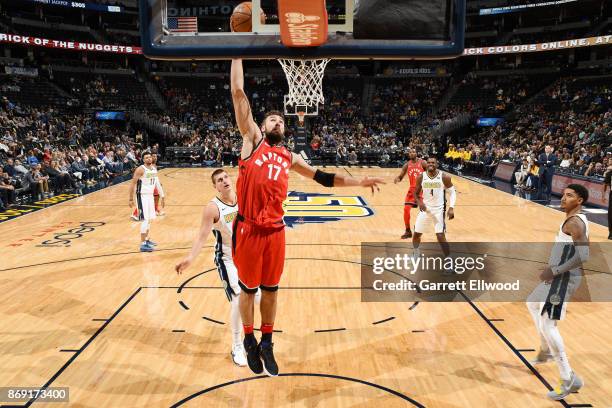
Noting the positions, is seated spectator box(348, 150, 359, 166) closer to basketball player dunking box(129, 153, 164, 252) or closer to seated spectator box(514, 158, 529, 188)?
seated spectator box(514, 158, 529, 188)

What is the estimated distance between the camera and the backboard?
226 inches

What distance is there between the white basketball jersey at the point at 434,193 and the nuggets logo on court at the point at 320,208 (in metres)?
4.10

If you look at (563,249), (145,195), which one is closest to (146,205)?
(145,195)

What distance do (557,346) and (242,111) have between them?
10.7ft

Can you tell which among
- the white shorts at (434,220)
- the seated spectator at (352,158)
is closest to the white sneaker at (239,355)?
the white shorts at (434,220)

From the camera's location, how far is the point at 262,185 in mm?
3676

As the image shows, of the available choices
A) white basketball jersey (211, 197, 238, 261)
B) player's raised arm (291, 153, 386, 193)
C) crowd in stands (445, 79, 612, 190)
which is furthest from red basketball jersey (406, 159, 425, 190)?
crowd in stands (445, 79, 612, 190)

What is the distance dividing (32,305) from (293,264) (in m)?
3.85

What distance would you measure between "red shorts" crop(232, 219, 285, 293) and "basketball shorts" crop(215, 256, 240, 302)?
1.07m

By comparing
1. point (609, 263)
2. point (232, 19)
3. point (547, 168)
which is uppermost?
point (232, 19)

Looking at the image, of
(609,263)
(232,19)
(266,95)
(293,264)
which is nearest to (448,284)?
(293,264)

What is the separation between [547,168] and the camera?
15.7 meters

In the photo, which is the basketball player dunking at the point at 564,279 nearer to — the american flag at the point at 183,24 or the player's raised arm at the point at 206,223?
the player's raised arm at the point at 206,223

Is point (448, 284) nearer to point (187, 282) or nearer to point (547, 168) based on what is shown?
point (187, 282)
